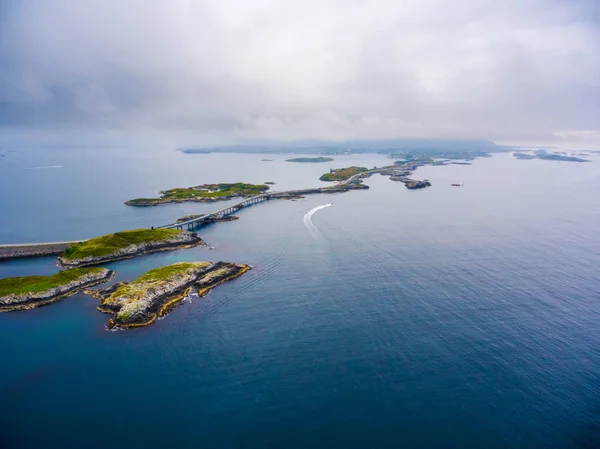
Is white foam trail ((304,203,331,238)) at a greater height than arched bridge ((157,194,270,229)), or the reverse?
arched bridge ((157,194,270,229))

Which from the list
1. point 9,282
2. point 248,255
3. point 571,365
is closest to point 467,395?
point 571,365

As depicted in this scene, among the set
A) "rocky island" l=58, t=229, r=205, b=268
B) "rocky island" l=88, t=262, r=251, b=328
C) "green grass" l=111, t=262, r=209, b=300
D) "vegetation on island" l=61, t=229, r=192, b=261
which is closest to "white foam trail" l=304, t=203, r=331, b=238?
"rocky island" l=58, t=229, r=205, b=268

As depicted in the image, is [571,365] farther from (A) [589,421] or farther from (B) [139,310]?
(B) [139,310]

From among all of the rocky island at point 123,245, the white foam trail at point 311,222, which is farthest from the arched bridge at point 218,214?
the white foam trail at point 311,222

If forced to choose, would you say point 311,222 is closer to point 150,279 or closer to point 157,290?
point 150,279

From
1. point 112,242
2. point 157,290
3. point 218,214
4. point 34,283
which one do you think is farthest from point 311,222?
point 34,283

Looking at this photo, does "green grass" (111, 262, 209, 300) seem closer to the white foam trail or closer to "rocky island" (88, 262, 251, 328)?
"rocky island" (88, 262, 251, 328)
